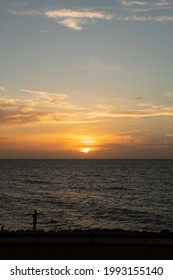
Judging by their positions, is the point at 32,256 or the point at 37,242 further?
the point at 37,242

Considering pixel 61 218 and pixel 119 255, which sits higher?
pixel 119 255

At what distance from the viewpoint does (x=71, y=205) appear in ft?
206

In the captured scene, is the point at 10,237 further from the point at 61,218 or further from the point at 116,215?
the point at 116,215

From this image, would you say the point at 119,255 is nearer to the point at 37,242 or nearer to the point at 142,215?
the point at 37,242

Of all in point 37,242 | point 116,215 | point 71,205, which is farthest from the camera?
point 71,205

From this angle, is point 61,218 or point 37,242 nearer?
point 37,242

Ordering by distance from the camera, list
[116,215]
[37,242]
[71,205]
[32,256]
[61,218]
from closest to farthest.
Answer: [32,256]
[37,242]
[61,218]
[116,215]
[71,205]

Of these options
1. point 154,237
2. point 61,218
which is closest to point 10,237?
point 154,237
